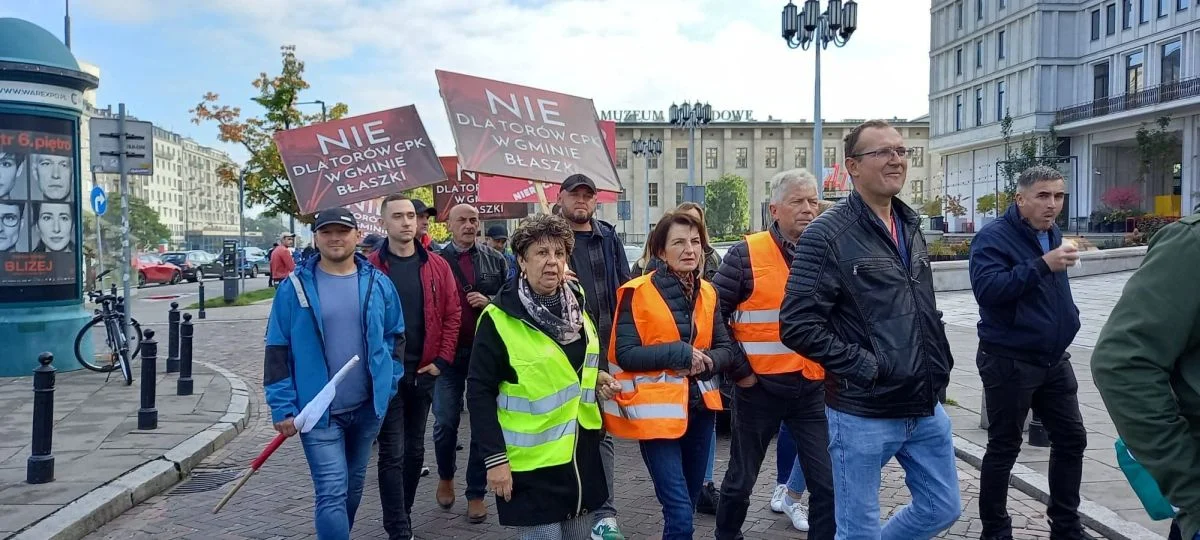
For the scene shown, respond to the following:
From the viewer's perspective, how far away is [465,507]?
5754 mm

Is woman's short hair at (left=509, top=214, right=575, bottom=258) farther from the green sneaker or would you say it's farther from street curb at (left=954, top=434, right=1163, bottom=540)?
street curb at (left=954, top=434, right=1163, bottom=540)

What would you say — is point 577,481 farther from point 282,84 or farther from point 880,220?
point 282,84

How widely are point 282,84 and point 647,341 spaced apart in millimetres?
24307

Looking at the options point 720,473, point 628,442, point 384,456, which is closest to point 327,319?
point 384,456

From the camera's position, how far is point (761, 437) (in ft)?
14.0

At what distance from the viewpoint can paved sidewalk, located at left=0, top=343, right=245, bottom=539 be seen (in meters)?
5.47

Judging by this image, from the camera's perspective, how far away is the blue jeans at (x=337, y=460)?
4.16m

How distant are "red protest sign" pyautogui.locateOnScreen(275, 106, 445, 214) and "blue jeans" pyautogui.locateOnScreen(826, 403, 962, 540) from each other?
18.8ft

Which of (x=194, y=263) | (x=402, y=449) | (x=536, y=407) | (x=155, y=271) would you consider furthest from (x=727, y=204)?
(x=536, y=407)

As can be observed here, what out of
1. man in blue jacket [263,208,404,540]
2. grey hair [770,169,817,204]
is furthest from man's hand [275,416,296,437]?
grey hair [770,169,817,204]

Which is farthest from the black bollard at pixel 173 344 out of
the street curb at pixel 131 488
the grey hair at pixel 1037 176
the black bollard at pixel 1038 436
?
the grey hair at pixel 1037 176

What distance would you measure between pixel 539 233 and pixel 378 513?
2.94m

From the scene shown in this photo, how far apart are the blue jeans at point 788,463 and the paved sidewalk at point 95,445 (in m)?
4.35

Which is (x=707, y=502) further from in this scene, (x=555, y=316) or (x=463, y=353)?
(x=555, y=316)
